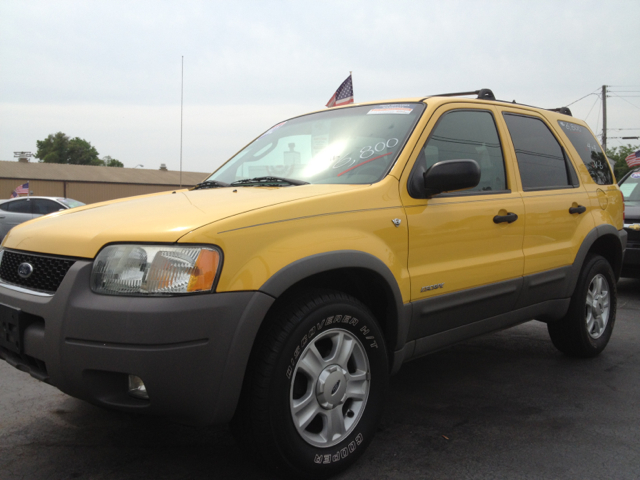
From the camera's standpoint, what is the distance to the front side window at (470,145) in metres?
3.27

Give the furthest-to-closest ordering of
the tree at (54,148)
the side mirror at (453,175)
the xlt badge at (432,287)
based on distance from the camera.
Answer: the tree at (54,148) → the xlt badge at (432,287) → the side mirror at (453,175)

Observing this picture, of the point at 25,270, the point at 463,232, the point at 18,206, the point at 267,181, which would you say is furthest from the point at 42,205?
the point at 463,232

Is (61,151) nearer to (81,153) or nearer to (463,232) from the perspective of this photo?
(81,153)

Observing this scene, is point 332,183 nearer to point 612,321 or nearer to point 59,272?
point 59,272

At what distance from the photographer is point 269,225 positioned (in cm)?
237

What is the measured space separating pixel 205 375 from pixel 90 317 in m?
0.48

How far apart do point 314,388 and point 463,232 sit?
129 centimetres

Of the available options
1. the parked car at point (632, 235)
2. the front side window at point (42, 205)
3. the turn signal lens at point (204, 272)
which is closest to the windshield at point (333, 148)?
the turn signal lens at point (204, 272)

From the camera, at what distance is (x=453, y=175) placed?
2.87 meters

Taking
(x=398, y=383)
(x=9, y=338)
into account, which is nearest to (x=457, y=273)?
(x=398, y=383)

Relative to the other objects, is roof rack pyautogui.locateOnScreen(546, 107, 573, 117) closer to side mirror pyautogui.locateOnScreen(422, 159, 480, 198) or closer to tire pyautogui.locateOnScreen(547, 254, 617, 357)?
tire pyautogui.locateOnScreen(547, 254, 617, 357)

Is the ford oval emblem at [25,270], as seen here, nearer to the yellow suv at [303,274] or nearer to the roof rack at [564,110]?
the yellow suv at [303,274]

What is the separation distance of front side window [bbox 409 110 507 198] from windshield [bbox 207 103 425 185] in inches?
6.5

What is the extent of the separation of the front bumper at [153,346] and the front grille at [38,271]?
98 mm
